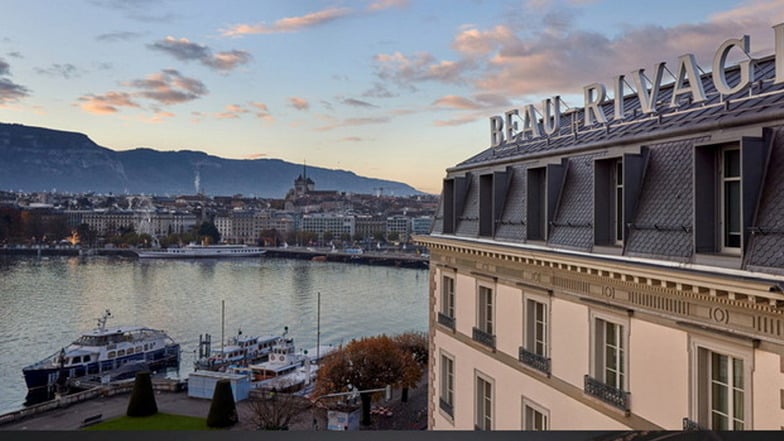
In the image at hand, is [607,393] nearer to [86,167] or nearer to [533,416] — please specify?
[533,416]

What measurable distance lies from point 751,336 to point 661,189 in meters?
1.53

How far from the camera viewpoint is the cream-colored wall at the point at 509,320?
7.29 meters

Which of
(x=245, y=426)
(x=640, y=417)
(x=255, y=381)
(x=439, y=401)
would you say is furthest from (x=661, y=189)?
(x=255, y=381)

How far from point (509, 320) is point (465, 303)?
1.32 metres

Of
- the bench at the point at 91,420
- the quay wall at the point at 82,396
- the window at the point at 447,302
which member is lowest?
the quay wall at the point at 82,396

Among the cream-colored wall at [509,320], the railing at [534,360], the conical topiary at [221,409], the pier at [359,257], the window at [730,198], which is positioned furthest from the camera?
the pier at [359,257]

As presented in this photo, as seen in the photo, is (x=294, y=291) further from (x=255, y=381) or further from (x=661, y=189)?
(x=661, y=189)

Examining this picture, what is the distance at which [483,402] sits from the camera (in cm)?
823

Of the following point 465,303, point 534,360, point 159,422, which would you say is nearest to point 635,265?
point 534,360

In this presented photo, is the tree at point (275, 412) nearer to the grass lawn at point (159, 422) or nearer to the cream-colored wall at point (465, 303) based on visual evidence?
the grass lawn at point (159, 422)

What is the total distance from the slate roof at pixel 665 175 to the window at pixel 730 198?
7.7 inches

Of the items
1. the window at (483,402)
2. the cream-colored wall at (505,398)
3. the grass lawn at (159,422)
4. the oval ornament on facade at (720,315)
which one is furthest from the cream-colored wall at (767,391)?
the grass lawn at (159,422)

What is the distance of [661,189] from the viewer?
516 centimetres

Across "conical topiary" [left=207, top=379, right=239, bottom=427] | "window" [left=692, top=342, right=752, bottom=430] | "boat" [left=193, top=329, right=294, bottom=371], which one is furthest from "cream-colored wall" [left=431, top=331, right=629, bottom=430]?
"boat" [left=193, top=329, right=294, bottom=371]
